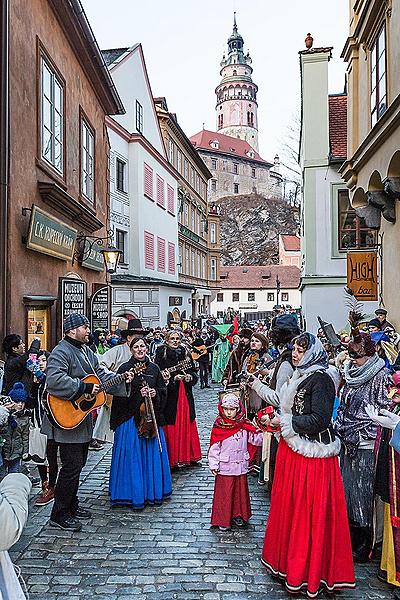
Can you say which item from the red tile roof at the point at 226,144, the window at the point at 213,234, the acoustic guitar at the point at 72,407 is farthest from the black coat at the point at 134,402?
the red tile roof at the point at 226,144

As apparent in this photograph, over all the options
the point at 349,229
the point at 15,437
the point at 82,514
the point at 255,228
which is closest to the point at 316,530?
the point at 82,514

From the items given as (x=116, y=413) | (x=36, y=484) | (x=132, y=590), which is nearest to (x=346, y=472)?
(x=132, y=590)

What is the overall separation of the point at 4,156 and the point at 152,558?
5575 mm

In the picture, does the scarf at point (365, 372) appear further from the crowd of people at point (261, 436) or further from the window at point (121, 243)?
the window at point (121, 243)

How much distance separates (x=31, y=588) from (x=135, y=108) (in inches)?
840

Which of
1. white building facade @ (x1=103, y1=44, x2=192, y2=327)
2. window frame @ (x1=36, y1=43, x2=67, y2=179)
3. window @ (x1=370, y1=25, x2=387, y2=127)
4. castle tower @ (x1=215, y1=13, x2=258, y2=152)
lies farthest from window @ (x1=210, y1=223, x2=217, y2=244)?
castle tower @ (x1=215, y1=13, x2=258, y2=152)

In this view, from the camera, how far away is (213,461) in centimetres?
577

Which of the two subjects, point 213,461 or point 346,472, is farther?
point 213,461

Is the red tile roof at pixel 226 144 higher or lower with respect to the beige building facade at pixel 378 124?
higher

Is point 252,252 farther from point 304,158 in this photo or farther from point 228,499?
point 228,499

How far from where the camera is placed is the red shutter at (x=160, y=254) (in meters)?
26.4

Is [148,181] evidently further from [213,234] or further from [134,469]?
[213,234]

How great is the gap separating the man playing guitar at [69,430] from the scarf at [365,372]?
2.35 meters

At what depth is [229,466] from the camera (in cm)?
574
